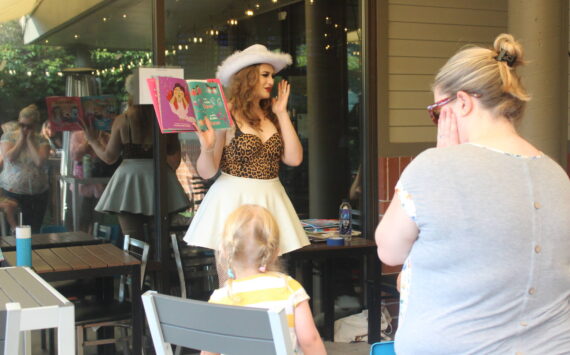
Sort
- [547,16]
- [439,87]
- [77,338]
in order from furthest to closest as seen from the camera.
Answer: [547,16], [77,338], [439,87]

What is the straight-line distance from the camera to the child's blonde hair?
93.5 inches

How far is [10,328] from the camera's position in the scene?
1980mm

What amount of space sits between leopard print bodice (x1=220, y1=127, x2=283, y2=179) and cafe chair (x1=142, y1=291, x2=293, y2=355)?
5.65 feet

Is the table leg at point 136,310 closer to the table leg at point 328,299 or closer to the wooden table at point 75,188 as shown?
the wooden table at point 75,188

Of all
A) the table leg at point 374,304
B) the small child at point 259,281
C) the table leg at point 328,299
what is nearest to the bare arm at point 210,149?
the small child at point 259,281

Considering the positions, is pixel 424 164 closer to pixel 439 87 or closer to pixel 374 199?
pixel 439 87

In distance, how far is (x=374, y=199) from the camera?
5129 mm

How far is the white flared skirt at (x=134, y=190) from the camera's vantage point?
4398 mm

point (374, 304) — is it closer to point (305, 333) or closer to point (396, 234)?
point (305, 333)

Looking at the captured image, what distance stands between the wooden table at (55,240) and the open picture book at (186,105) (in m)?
1.07

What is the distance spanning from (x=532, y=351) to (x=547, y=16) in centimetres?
295

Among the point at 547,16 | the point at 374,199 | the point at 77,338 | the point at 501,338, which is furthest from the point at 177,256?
the point at 501,338

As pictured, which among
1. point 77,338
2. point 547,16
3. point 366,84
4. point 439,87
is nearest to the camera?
point 439,87

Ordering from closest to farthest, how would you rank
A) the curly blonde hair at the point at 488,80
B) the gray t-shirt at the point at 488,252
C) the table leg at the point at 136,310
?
the gray t-shirt at the point at 488,252 < the curly blonde hair at the point at 488,80 < the table leg at the point at 136,310
